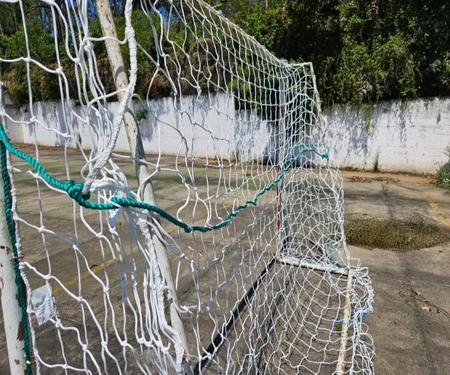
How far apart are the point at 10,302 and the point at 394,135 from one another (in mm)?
8402

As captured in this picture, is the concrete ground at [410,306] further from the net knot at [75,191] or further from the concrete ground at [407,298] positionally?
the net knot at [75,191]

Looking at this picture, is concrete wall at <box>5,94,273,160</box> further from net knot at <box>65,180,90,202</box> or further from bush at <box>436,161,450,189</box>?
bush at <box>436,161,450,189</box>

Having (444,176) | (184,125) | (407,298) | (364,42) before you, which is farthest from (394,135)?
(184,125)

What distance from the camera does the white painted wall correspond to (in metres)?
7.39

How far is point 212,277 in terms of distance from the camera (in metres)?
2.83

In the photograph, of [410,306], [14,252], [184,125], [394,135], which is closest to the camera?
[14,252]

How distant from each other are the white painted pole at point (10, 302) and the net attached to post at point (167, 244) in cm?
4

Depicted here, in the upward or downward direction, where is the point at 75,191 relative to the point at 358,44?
downward

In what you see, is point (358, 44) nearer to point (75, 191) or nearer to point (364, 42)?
point (364, 42)

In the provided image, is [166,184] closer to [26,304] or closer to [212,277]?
[212,277]

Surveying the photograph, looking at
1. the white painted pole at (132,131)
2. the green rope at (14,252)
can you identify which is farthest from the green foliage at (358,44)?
the green rope at (14,252)

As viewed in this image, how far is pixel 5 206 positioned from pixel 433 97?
27.8 feet

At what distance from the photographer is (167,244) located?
1052mm

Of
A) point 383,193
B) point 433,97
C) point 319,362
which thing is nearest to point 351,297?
point 319,362
